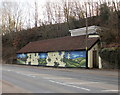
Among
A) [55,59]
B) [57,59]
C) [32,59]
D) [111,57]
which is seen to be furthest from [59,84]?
[32,59]

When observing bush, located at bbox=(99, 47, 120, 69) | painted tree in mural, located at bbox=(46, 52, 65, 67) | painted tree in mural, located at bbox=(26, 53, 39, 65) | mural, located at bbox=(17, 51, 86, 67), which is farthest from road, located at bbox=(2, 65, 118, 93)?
painted tree in mural, located at bbox=(26, 53, 39, 65)

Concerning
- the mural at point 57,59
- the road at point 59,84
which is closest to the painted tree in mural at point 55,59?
the mural at point 57,59

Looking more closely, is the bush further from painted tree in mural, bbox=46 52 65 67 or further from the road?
painted tree in mural, bbox=46 52 65 67

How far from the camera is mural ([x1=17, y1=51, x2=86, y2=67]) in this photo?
31.5 metres

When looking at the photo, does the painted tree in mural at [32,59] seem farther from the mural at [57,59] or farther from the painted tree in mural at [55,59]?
the painted tree in mural at [55,59]

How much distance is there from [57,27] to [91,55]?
32.8 metres

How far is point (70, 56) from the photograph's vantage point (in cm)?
3331

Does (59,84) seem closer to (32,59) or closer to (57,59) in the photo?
(57,59)

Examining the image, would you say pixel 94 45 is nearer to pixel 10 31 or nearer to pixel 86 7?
pixel 86 7

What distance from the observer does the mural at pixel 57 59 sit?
31519 millimetres

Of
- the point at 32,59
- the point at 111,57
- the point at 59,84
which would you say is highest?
the point at 111,57

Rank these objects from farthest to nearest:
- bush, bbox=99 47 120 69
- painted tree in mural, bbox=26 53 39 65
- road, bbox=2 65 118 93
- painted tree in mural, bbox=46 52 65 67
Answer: painted tree in mural, bbox=26 53 39 65, painted tree in mural, bbox=46 52 65 67, bush, bbox=99 47 120 69, road, bbox=2 65 118 93

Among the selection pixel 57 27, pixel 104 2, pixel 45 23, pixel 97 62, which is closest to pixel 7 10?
pixel 45 23

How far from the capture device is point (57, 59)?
36.1m
